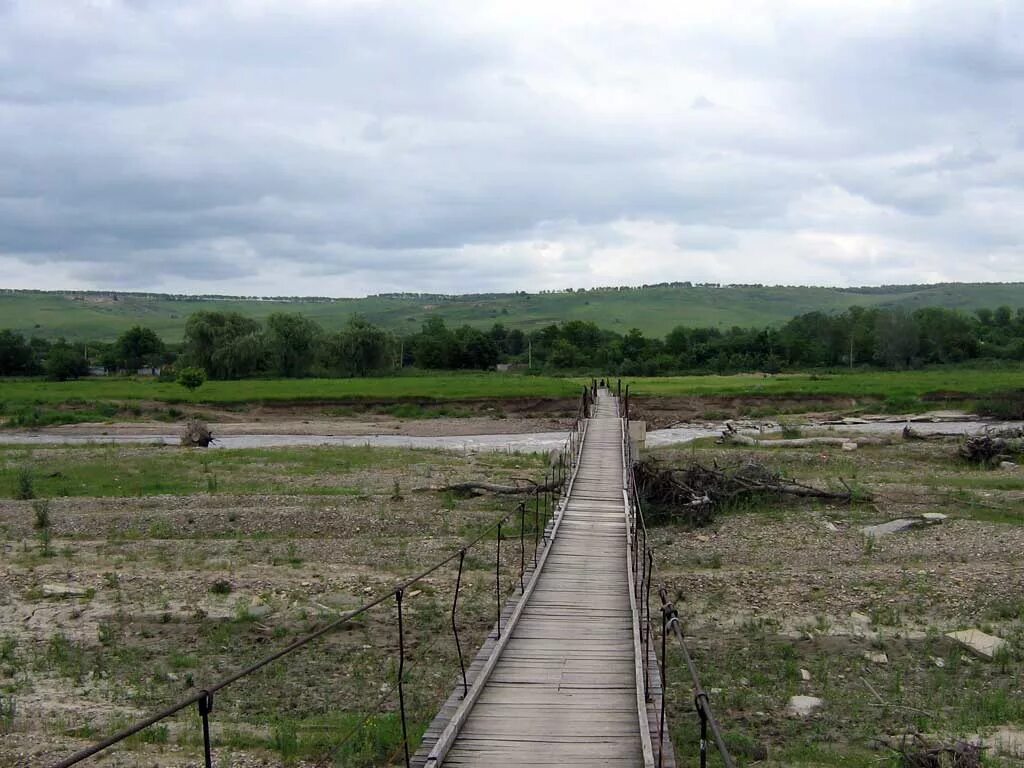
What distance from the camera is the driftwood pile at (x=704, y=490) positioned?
2055 cm

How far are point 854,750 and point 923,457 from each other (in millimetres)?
24482

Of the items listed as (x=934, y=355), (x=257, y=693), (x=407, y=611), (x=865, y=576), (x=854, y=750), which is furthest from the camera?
(x=934, y=355)

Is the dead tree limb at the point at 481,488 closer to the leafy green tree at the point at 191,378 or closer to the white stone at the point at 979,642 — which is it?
the white stone at the point at 979,642

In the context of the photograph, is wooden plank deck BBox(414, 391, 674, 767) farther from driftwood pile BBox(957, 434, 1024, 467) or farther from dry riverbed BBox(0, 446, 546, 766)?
driftwood pile BBox(957, 434, 1024, 467)

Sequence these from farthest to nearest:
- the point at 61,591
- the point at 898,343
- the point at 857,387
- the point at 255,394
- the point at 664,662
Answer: the point at 898,343
the point at 255,394
the point at 857,387
the point at 61,591
the point at 664,662

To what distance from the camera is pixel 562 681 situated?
7895mm

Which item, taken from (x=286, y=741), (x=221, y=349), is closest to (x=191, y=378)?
(x=221, y=349)

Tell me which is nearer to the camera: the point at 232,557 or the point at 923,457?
the point at 232,557

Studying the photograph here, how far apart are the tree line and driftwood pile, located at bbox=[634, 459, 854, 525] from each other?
60497mm

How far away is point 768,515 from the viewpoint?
2081 cm

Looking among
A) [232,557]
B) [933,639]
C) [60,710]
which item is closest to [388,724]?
[60,710]

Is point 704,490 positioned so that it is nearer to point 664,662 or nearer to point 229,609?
point 229,609

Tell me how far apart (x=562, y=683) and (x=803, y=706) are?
137 inches

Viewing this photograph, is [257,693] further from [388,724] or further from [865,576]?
[865,576]
